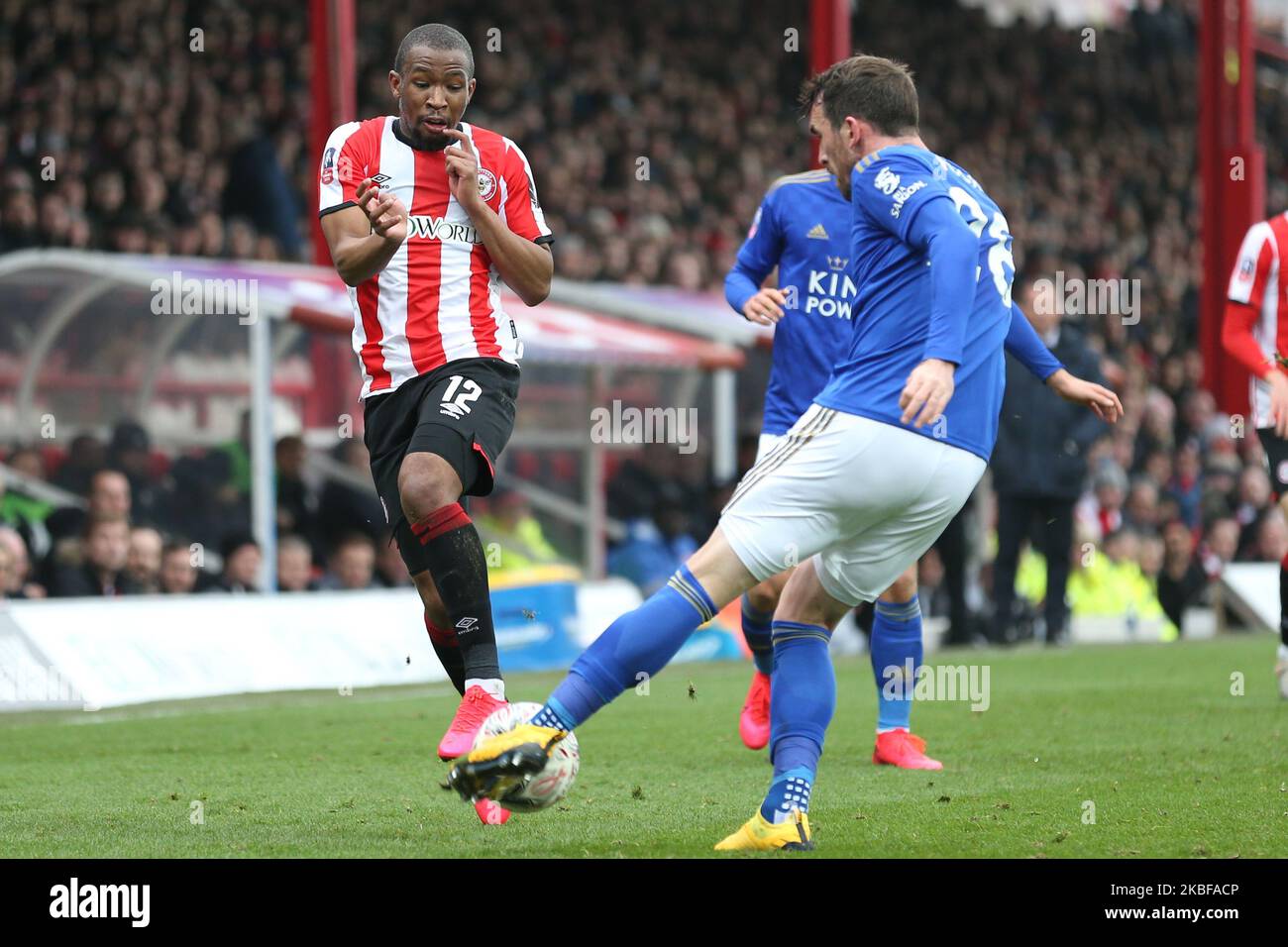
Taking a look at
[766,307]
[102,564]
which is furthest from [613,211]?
[766,307]

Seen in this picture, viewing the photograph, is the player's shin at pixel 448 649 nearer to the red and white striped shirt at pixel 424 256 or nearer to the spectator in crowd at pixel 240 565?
the red and white striped shirt at pixel 424 256

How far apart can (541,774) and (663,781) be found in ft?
6.48

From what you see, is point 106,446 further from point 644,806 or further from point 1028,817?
point 1028,817

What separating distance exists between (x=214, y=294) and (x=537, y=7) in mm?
9751

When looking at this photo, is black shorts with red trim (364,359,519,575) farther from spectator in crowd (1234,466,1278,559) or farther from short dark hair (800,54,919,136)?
spectator in crowd (1234,466,1278,559)

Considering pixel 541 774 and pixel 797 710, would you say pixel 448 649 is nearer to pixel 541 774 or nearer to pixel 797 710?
pixel 797 710

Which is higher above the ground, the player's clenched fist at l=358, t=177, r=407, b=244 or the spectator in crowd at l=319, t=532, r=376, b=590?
the player's clenched fist at l=358, t=177, r=407, b=244

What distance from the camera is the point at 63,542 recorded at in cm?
1091

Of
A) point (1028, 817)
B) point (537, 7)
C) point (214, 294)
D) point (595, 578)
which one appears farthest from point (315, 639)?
point (537, 7)

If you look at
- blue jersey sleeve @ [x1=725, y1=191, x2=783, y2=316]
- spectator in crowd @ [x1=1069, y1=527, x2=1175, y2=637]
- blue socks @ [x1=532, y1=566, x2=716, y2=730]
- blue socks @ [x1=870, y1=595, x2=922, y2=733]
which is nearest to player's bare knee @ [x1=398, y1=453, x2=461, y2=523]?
blue socks @ [x1=532, y1=566, x2=716, y2=730]

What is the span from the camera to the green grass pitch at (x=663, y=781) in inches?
204

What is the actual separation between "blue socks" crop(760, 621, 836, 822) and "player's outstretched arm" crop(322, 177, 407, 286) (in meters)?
1.50

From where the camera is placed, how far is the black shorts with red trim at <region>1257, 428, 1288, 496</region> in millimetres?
8695

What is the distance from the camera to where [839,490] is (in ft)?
15.8
